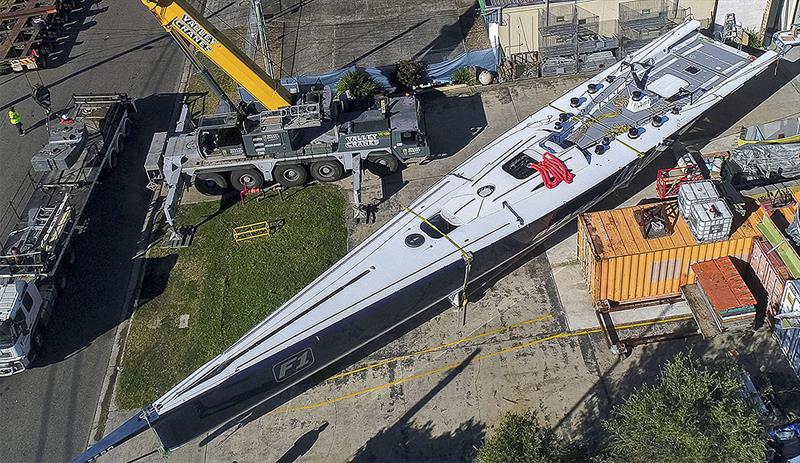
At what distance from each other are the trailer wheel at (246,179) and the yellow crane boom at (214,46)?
2189 mm

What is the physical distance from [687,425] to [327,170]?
14.1m

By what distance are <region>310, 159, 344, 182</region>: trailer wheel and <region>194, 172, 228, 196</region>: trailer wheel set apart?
2.94m

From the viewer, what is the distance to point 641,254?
18.2 meters

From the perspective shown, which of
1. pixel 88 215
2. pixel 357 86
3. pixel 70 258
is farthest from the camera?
pixel 357 86

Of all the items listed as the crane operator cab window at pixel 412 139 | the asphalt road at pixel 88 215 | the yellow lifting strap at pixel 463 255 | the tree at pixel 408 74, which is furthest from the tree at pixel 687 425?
the tree at pixel 408 74

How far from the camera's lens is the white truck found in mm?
19297

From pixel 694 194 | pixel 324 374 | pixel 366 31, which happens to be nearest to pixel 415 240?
pixel 324 374

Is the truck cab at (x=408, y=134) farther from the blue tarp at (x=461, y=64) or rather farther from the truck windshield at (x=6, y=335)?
the truck windshield at (x=6, y=335)

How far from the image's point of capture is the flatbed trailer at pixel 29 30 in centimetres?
3228

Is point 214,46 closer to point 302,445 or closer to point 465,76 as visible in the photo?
point 465,76

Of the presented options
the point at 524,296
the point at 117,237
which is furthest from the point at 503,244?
the point at 117,237

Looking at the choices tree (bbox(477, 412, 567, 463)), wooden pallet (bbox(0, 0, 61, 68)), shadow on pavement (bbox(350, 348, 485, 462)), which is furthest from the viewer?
wooden pallet (bbox(0, 0, 61, 68))

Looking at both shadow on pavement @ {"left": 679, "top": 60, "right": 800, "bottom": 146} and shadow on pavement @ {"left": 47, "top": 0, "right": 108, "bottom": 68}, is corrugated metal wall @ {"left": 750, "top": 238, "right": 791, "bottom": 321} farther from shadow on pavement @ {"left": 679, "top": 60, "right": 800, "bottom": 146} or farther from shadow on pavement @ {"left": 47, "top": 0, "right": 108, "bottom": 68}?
shadow on pavement @ {"left": 47, "top": 0, "right": 108, "bottom": 68}

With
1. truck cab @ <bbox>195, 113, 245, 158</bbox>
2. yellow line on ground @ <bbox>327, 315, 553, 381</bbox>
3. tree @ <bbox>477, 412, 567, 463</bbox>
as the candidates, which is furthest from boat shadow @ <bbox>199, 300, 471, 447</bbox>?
truck cab @ <bbox>195, 113, 245, 158</bbox>
